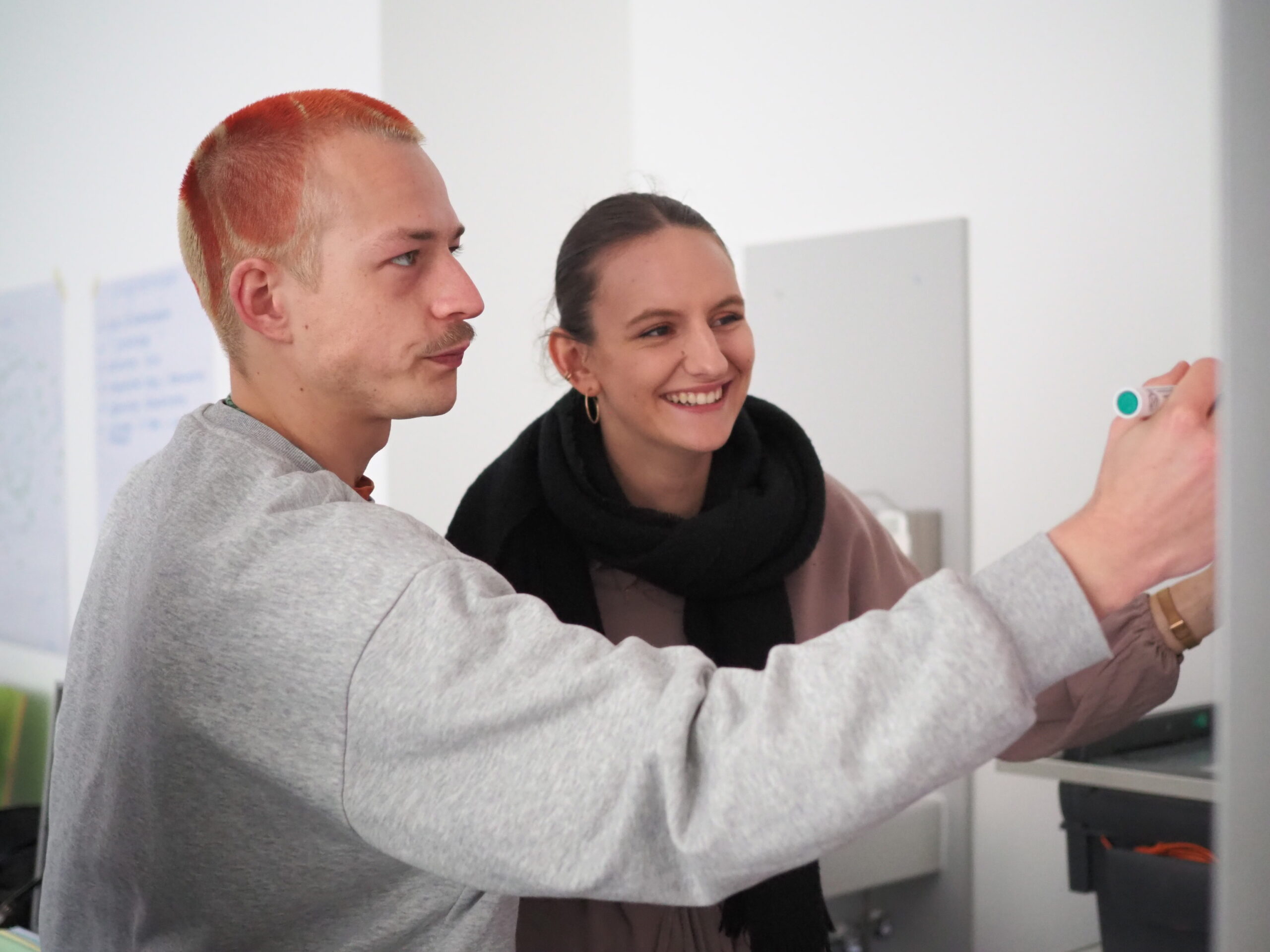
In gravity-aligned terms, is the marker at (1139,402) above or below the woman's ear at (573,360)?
below

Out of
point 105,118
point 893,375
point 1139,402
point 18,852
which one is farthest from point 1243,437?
point 105,118

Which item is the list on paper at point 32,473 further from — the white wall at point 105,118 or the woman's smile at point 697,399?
the woman's smile at point 697,399

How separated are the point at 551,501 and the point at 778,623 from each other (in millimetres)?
344

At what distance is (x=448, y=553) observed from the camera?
0.79 meters

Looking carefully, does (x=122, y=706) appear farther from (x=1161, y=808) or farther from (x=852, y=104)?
(x=852, y=104)

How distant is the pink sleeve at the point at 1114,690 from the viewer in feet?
3.92

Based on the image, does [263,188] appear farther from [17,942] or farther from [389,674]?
[17,942]

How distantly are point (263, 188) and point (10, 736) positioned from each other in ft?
10.7

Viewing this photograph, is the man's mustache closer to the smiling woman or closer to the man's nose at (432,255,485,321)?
the man's nose at (432,255,485,321)

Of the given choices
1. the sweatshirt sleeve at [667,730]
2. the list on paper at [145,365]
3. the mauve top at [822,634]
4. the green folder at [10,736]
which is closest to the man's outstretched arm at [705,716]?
the sweatshirt sleeve at [667,730]

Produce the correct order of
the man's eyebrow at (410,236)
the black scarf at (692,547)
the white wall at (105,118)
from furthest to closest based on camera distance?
1. the white wall at (105,118)
2. the black scarf at (692,547)
3. the man's eyebrow at (410,236)

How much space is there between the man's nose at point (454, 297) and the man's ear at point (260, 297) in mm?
127

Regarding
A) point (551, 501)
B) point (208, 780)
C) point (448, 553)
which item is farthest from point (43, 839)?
point (448, 553)

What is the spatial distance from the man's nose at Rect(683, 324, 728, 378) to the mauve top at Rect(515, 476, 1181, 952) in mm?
249
